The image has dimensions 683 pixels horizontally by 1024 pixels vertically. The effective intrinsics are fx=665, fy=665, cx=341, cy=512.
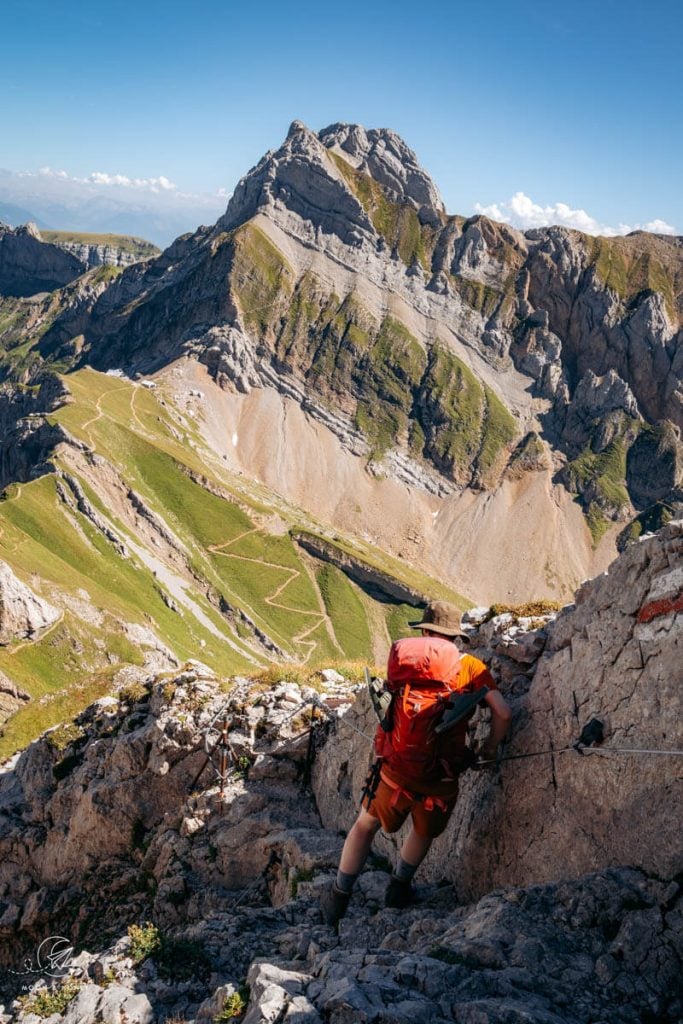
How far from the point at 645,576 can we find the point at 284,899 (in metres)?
9.41

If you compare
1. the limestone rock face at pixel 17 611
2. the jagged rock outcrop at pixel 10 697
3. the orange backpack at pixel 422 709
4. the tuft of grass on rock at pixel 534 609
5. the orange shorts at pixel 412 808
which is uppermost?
the tuft of grass on rock at pixel 534 609

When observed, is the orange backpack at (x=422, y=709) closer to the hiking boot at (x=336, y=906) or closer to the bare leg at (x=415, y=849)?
the bare leg at (x=415, y=849)

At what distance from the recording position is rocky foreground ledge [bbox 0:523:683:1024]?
7.22 meters

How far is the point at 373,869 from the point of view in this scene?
12633 millimetres

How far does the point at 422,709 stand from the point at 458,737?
837 millimetres

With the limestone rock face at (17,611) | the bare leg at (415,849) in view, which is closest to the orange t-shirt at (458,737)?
the bare leg at (415,849)

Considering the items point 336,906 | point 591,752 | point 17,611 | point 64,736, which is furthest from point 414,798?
point 17,611

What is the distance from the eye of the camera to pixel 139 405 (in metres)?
165

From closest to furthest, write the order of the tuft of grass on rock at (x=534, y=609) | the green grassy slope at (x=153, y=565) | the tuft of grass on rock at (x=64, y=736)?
the tuft of grass on rock at (x=534, y=609) < the tuft of grass on rock at (x=64, y=736) < the green grassy slope at (x=153, y=565)

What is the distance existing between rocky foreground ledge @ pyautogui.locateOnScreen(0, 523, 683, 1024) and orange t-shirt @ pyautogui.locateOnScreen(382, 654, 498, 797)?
1237mm

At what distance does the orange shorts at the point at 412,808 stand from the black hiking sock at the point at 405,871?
0.69 meters

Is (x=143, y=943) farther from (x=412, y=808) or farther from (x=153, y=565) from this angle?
(x=153, y=565)

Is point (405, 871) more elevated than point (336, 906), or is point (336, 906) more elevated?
point (405, 871)

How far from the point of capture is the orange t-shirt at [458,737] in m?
10.0
